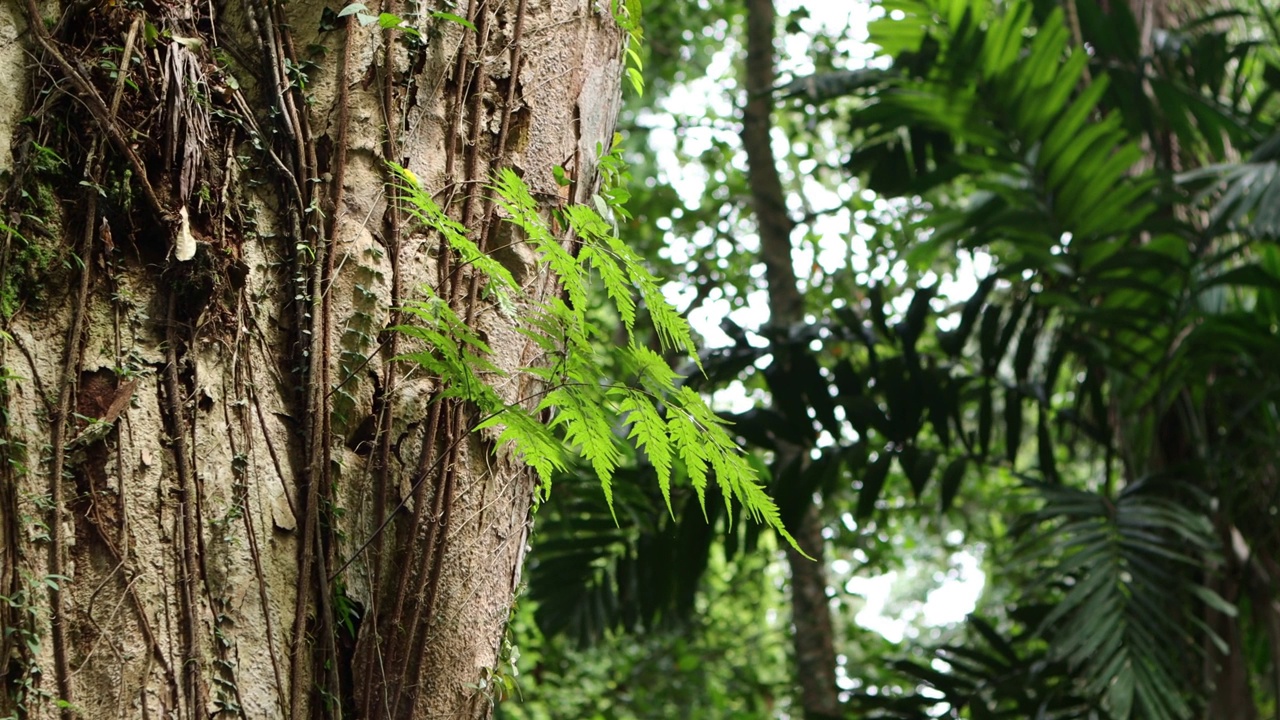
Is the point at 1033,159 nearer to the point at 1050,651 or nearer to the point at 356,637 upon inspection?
the point at 1050,651

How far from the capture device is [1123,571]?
276 centimetres

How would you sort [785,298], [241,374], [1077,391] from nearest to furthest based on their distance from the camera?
[241,374] < [1077,391] < [785,298]

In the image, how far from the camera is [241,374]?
103 cm

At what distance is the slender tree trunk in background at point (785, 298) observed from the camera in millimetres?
3711

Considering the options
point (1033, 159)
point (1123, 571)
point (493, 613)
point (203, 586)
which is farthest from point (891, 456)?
point (203, 586)

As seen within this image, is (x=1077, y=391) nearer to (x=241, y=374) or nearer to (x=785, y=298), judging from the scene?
(x=785, y=298)

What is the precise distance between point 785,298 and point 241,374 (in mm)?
3300

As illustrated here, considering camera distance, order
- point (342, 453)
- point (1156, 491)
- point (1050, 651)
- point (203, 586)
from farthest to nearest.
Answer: point (1156, 491), point (1050, 651), point (342, 453), point (203, 586)

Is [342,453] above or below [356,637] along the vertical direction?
above

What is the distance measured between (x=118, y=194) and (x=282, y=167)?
155mm

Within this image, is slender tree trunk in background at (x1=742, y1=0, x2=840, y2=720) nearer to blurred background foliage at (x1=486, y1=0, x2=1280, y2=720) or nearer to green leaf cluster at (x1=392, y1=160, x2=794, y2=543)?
blurred background foliage at (x1=486, y1=0, x2=1280, y2=720)

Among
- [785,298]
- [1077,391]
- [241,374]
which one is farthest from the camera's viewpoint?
[785,298]

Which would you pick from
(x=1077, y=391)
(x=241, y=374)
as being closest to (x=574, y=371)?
(x=241, y=374)

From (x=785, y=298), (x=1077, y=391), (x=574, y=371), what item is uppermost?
(x=785, y=298)
